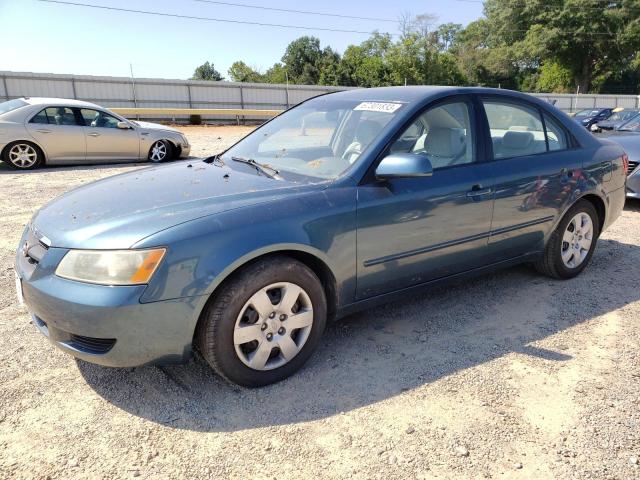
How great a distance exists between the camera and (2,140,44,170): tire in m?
9.84

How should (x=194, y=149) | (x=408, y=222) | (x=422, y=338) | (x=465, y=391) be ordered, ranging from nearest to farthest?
(x=465, y=391) < (x=408, y=222) < (x=422, y=338) < (x=194, y=149)

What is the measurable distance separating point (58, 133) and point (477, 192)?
9250 mm

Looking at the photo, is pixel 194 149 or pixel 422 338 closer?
pixel 422 338

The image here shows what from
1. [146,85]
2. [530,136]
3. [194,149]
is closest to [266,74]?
[146,85]

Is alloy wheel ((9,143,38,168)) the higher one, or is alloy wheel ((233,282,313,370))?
alloy wheel ((9,143,38,168))

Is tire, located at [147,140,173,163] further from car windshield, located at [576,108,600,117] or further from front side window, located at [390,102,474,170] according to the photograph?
car windshield, located at [576,108,600,117]

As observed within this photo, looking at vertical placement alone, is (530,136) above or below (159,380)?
above

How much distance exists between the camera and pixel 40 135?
32.8ft

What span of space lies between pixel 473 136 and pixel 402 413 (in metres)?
→ 2.04

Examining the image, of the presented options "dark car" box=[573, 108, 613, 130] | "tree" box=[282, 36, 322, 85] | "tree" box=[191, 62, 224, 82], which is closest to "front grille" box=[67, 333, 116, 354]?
"dark car" box=[573, 108, 613, 130]

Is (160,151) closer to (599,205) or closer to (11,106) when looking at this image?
(11,106)

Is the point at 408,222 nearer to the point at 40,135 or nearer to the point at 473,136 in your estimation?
the point at 473,136

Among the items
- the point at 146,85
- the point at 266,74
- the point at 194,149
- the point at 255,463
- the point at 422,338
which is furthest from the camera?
the point at 266,74

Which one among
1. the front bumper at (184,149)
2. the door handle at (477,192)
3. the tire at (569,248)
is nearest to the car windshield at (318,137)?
the door handle at (477,192)
